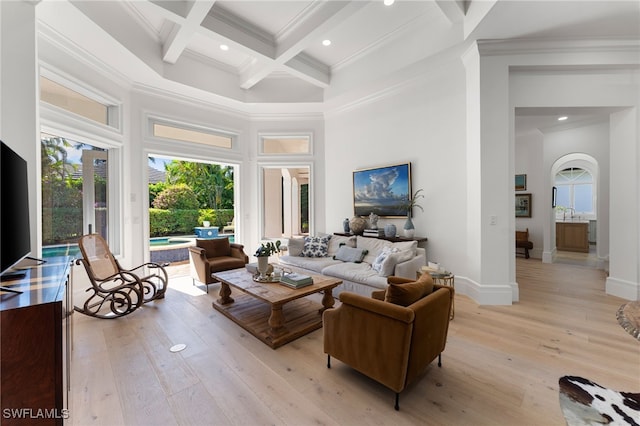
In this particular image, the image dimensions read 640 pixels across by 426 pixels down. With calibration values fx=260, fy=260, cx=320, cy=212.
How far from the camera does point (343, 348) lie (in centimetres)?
205

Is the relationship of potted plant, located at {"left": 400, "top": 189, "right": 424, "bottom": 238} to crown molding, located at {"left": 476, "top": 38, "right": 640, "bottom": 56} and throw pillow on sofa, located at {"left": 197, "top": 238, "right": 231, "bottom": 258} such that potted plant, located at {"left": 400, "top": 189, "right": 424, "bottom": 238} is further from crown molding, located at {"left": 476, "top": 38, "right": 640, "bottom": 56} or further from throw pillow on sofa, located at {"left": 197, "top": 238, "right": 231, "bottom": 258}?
throw pillow on sofa, located at {"left": 197, "top": 238, "right": 231, "bottom": 258}

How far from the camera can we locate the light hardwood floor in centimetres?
171

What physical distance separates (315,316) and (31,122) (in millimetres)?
3483

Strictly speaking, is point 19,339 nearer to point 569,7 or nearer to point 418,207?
point 418,207

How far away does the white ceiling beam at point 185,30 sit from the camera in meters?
3.03

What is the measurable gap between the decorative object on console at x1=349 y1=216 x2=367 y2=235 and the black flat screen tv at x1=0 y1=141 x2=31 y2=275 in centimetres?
427

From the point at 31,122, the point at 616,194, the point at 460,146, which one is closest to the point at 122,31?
the point at 31,122

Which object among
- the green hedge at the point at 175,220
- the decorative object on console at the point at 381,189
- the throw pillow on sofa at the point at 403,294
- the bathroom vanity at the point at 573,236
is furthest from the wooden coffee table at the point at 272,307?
the bathroom vanity at the point at 573,236

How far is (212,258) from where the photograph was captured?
4609mm

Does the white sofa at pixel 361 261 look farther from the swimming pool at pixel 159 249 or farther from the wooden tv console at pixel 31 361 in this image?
the swimming pool at pixel 159 249

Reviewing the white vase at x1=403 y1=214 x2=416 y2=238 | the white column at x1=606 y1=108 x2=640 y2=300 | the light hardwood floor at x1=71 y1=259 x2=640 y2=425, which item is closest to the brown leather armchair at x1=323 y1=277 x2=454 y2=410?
the light hardwood floor at x1=71 y1=259 x2=640 y2=425

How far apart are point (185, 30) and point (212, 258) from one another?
11.3ft

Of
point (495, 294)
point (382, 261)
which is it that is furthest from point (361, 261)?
point (495, 294)

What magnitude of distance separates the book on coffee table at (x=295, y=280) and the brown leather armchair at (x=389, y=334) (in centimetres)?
87
